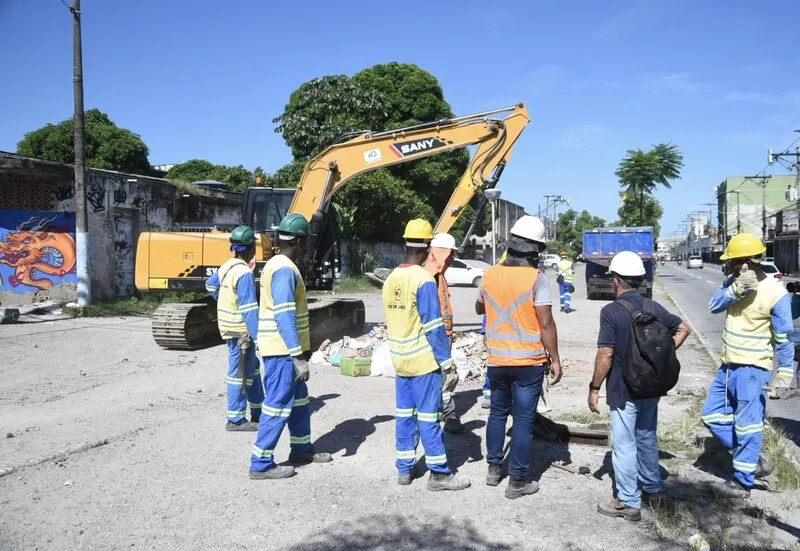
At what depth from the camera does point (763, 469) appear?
15.9 feet

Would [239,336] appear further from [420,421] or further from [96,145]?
[96,145]

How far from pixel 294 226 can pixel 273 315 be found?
2.42 ft

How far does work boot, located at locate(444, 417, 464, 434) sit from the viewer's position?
617 cm

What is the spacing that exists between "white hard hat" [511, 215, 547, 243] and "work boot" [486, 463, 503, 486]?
1693 mm

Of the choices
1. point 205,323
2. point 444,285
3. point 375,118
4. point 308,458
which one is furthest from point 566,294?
point 375,118

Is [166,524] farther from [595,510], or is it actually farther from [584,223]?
[584,223]

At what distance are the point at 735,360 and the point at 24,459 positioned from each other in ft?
18.7

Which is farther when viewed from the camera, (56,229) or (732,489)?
(56,229)

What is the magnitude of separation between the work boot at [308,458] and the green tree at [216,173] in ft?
74.8

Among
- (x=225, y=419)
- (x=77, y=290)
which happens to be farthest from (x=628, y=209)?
(x=225, y=419)

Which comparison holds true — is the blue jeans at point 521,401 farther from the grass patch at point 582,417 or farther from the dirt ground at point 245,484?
the grass patch at point 582,417

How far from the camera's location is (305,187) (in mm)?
11336

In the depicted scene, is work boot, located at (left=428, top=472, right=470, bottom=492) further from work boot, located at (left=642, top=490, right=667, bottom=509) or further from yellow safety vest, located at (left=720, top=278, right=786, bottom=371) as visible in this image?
yellow safety vest, located at (left=720, top=278, right=786, bottom=371)

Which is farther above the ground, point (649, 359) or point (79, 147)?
point (79, 147)
